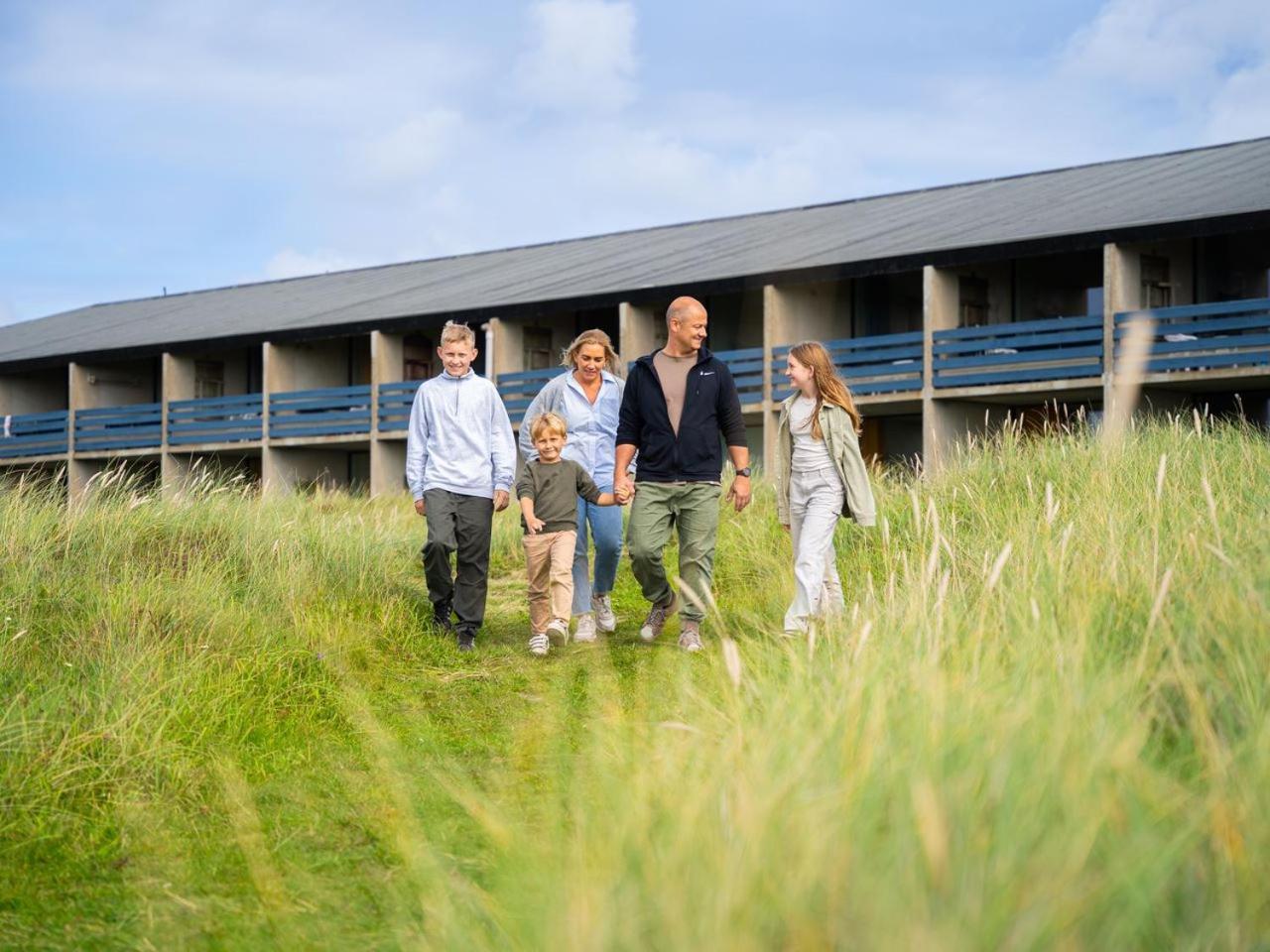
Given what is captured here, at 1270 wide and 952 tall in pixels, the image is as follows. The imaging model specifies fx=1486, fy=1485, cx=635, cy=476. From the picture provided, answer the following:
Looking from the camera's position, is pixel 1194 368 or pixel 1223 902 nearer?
pixel 1223 902

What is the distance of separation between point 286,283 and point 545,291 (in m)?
12.9

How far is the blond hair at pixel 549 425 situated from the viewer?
8.24m

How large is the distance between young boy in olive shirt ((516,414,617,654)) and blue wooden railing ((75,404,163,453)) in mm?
20821

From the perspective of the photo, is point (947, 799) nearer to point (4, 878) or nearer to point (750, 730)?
point (750, 730)

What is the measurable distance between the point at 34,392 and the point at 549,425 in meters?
26.2

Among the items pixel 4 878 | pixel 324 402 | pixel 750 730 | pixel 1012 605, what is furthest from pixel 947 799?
pixel 324 402

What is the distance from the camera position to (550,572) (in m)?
8.34

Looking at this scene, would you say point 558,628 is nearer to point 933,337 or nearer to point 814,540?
point 814,540

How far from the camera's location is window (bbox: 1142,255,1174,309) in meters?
18.8

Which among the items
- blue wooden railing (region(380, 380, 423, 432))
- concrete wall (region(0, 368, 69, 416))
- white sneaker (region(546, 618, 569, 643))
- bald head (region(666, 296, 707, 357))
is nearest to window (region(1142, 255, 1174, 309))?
blue wooden railing (region(380, 380, 423, 432))

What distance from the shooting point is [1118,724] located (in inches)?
143

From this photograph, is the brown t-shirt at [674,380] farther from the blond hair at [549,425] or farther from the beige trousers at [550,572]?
the beige trousers at [550,572]

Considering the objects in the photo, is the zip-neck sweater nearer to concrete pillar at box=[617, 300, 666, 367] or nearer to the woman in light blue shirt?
the woman in light blue shirt

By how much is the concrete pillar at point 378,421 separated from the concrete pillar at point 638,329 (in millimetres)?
4637
